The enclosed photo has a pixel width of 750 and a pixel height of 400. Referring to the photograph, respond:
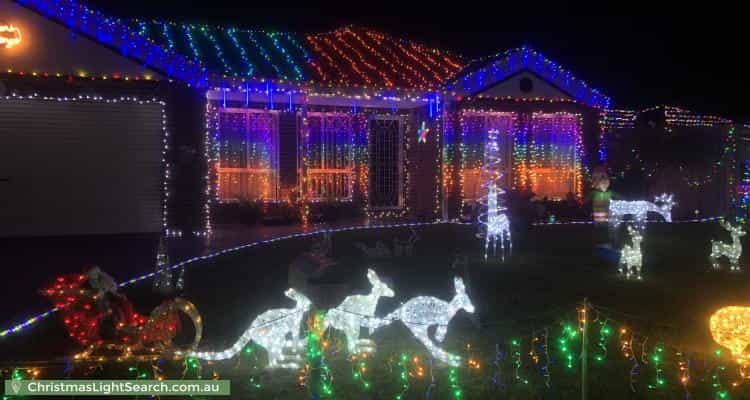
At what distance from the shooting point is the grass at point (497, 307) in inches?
223

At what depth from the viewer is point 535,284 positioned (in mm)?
9539

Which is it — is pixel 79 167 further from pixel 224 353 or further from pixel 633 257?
pixel 633 257

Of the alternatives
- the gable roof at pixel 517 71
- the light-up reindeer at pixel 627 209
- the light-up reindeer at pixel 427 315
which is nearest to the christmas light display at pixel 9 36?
the gable roof at pixel 517 71

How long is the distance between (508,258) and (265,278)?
446 centimetres

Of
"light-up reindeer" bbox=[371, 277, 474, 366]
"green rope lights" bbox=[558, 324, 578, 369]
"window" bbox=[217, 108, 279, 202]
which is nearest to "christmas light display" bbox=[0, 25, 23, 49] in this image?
"window" bbox=[217, 108, 279, 202]

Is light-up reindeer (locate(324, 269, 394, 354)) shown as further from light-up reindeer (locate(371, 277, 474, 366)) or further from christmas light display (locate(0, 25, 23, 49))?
christmas light display (locate(0, 25, 23, 49))

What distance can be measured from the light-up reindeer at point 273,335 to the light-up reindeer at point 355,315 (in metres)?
0.33

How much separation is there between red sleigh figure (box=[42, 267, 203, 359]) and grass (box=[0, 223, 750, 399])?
0.90ft

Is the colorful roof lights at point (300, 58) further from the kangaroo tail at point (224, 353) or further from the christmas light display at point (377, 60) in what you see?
the kangaroo tail at point (224, 353)

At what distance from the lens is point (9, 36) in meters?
12.1

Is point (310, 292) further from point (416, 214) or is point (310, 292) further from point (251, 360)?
point (416, 214)

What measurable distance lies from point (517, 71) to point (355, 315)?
469 inches

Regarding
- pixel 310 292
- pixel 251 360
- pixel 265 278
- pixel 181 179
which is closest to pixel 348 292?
pixel 310 292

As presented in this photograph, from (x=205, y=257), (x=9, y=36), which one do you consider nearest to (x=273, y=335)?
(x=205, y=257)
